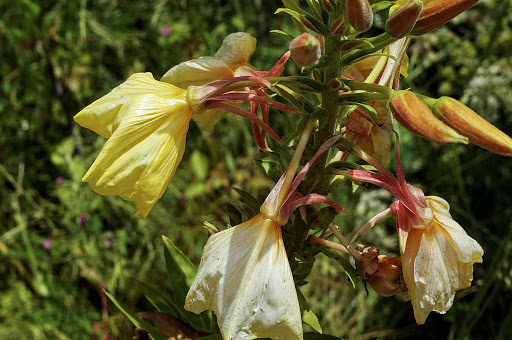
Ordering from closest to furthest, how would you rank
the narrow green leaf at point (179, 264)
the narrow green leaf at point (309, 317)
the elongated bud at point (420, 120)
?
the elongated bud at point (420, 120), the narrow green leaf at point (309, 317), the narrow green leaf at point (179, 264)

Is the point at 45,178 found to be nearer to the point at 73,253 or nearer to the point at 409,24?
the point at 73,253

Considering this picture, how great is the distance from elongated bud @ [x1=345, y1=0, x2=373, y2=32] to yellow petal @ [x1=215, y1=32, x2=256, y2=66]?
0.29m

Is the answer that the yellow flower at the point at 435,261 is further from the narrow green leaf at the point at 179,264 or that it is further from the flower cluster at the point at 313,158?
the narrow green leaf at the point at 179,264

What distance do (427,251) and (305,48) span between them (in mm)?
343

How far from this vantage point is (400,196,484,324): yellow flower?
27.9 inches

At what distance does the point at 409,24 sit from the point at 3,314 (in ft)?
6.81

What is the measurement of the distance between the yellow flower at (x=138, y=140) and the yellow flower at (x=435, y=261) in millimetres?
388

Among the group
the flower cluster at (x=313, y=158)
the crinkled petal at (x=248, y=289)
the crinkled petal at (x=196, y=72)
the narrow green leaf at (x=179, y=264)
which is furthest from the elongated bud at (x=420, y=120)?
the narrow green leaf at (x=179, y=264)

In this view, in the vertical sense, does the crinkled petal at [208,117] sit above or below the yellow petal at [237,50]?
below

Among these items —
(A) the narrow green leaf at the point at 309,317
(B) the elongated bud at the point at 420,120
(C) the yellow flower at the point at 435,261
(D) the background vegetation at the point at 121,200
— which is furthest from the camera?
(D) the background vegetation at the point at 121,200

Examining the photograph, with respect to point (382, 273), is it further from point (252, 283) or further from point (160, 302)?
point (160, 302)

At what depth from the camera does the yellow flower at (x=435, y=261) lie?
0.71 meters

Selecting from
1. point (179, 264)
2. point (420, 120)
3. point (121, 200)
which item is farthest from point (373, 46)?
point (121, 200)

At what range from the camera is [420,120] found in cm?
62
